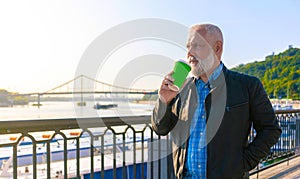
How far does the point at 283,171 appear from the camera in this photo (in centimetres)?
435

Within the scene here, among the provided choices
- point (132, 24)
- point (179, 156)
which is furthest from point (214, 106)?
point (132, 24)

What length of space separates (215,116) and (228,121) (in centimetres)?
7

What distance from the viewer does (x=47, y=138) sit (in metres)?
1.79

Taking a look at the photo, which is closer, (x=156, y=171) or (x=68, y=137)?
(x=68, y=137)

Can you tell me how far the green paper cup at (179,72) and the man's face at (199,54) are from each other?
4 centimetres

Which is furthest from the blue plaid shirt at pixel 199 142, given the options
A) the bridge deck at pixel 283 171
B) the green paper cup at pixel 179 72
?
the bridge deck at pixel 283 171

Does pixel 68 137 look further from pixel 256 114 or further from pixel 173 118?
pixel 256 114

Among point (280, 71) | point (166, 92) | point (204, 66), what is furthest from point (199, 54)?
point (280, 71)

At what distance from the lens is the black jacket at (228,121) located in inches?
56.1

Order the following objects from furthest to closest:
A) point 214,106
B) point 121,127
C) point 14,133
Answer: point 121,127 → point 14,133 → point 214,106

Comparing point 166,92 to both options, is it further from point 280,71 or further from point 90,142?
point 280,71

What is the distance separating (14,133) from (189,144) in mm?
927

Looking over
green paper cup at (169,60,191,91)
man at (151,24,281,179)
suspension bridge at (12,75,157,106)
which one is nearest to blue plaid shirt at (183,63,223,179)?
man at (151,24,281,179)

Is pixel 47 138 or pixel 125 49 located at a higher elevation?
pixel 125 49
